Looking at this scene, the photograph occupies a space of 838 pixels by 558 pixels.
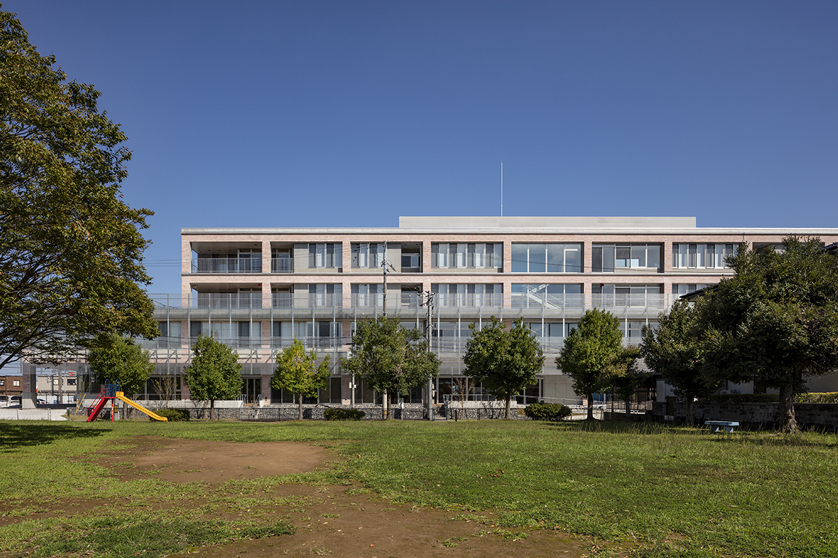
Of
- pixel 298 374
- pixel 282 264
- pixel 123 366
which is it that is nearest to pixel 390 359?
pixel 298 374

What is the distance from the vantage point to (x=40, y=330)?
24328 millimetres

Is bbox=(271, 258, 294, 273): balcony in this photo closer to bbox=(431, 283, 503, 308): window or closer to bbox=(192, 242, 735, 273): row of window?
bbox=(192, 242, 735, 273): row of window

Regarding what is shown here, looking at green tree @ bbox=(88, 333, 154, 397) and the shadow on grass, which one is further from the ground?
green tree @ bbox=(88, 333, 154, 397)

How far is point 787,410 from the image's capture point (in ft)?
80.9

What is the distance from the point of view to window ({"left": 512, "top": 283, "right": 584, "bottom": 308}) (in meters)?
58.8

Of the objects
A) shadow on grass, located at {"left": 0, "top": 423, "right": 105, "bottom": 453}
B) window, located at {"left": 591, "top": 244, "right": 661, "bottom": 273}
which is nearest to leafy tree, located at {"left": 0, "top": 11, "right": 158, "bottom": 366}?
shadow on grass, located at {"left": 0, "top": 423, "right": 105, "bottom": 453}

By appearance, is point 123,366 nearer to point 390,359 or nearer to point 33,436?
point 390,359

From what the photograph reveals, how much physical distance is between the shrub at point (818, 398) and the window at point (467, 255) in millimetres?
33641

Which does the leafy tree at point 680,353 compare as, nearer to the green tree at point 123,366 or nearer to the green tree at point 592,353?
the green tree at point 592,353

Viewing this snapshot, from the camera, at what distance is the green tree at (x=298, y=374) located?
44.3 metres

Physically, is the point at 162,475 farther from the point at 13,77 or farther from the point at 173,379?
the point at 173,379

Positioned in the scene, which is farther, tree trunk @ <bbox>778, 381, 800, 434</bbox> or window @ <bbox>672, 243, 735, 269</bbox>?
window @ <bbox>672, 243, 735, 269</bbox>

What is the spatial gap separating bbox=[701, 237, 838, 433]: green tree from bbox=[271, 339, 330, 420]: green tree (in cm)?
2758

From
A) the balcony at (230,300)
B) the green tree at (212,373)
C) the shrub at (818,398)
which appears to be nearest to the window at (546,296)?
the balcony at (230,300)
